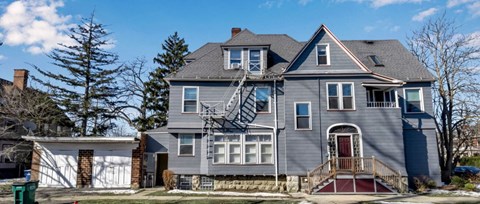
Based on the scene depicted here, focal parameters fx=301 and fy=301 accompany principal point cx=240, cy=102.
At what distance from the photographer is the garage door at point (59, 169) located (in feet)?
58.0

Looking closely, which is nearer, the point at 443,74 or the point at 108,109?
the point at 443,74

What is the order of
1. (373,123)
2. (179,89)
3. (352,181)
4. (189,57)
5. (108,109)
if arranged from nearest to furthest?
(352,181), (373,123), (179,89), (189,57), (108,109)

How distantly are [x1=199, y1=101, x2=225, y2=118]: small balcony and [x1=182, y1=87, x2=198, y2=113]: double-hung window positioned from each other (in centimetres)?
45

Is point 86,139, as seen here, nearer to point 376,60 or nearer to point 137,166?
point 137,166

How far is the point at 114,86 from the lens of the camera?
29.6m

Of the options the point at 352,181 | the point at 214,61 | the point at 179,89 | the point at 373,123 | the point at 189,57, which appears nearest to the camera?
the point at 352,181

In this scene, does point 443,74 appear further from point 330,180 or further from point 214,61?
point 214,61

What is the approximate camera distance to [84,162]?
58.4ft

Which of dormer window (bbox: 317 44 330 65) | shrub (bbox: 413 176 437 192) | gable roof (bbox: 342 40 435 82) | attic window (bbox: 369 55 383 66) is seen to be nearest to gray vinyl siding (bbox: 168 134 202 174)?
dormer window (bbox: 317 44 330 65)

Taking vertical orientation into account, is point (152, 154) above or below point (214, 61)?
below

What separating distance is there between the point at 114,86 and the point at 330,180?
22.8 metres

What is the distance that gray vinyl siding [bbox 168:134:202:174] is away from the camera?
17500mm

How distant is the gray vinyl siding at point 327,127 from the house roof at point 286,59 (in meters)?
1.99

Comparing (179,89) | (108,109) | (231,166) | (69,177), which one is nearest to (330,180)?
(231,166)
